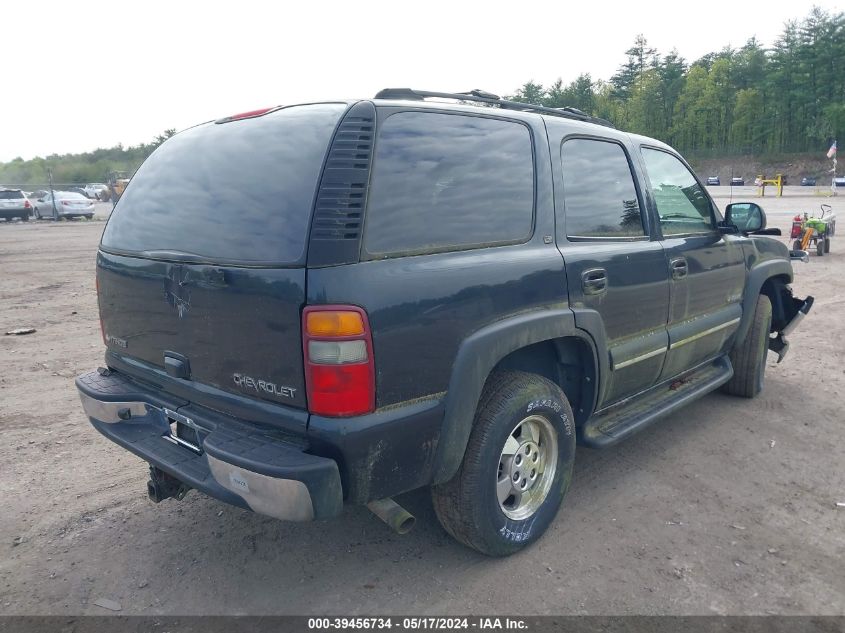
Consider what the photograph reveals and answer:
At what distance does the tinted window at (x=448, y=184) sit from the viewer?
7.91 feet

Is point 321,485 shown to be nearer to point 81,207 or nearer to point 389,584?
point 389,584

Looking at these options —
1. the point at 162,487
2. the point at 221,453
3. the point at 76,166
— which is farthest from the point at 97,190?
the point at 221,453

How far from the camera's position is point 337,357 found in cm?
221

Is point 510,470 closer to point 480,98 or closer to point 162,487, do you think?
point 162,487

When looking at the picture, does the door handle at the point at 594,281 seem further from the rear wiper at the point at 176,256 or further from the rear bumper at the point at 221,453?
the rear wiper at the point at 176,256

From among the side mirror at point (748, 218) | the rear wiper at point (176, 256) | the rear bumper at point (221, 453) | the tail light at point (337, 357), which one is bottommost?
the rear bumper at point (221, 453)

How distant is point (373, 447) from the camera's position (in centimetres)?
229

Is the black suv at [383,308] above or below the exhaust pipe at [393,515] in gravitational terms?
above

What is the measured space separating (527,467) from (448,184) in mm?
1384

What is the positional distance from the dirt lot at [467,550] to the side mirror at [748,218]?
140 cm

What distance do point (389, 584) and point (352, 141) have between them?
73.5 inches

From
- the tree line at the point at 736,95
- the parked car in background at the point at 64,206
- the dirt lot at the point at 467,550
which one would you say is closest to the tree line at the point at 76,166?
the parked car in background at the point at 64,206

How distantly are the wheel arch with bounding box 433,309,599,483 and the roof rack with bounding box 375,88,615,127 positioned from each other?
3.60 ft

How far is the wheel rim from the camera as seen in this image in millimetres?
2916
